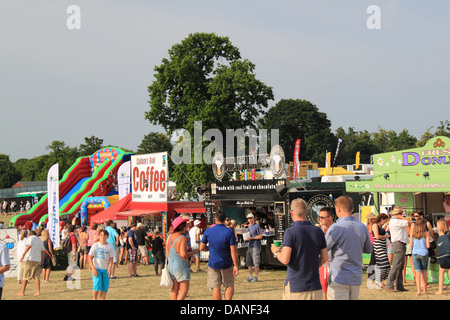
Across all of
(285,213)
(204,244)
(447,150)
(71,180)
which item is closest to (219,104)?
(71,180)

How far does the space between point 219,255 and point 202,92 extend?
88.3 ft

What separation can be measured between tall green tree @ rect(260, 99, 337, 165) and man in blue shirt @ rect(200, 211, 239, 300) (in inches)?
2656

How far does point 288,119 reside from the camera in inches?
3029

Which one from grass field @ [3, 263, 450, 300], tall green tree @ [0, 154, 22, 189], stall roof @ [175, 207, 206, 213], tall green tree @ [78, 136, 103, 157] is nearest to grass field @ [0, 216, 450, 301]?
grass field @ [3, 263, 450, 300]

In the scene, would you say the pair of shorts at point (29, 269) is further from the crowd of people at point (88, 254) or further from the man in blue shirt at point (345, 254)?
the man in blue shirt at point (345, 254)

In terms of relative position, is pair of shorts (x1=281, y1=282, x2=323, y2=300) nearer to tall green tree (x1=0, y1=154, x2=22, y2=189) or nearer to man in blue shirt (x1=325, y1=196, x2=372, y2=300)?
man in blue shirt (x1=325, y1=196, x2=372, y2=300)

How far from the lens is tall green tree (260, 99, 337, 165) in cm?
7606

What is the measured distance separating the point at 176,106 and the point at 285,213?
854 inches

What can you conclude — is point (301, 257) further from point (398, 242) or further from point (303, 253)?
point (398, 242)

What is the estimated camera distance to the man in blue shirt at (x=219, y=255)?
8383mm

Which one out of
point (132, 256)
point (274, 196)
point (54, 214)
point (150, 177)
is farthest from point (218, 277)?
point (54, 214)

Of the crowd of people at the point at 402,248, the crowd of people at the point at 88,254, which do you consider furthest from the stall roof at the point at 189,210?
the crowd of people at the point at 402,248

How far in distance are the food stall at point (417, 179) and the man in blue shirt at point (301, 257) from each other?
7.11 m

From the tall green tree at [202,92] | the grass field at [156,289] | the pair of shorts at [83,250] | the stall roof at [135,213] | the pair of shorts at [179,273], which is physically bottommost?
the grass field at [156,289]
